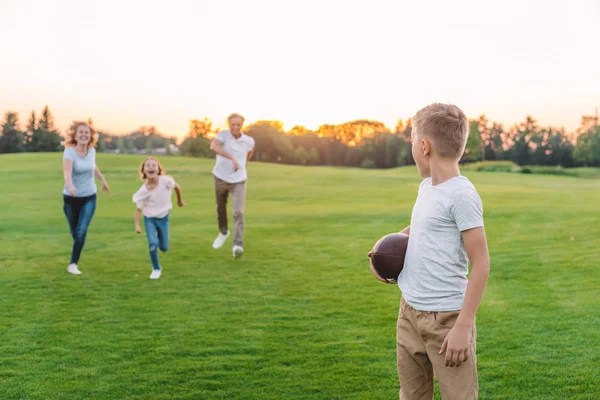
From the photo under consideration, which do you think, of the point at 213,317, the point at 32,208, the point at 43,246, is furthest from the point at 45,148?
the point at 213,317

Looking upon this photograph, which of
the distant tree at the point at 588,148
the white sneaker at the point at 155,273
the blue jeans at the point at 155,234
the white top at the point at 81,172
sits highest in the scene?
the distant tree at the point at 588,148

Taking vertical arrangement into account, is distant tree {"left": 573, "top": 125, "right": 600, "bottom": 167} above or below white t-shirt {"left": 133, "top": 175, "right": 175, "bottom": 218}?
above

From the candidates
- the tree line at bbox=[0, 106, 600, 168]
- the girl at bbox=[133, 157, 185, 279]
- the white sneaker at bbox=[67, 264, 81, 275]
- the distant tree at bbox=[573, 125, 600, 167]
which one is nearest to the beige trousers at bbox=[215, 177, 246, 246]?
the girl at bbox=[133, 157, 185, 279]

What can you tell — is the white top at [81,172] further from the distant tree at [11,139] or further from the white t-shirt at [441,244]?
the distant tree at [11,139]

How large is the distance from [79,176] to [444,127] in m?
7.37

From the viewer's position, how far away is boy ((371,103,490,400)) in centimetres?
275

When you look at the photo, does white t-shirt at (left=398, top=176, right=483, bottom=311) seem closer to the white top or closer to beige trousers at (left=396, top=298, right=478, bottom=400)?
beige trousers at (left=396, top=298, right=478, bottom=400)

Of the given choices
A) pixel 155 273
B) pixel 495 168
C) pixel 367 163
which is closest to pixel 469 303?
pixel 155 273

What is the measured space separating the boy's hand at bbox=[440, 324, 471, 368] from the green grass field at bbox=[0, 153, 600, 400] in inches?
76.8

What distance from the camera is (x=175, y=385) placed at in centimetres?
479

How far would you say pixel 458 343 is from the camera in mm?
2748

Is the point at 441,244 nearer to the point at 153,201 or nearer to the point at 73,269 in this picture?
the point at 153,201

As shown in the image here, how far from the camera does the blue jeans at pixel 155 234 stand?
365 inches

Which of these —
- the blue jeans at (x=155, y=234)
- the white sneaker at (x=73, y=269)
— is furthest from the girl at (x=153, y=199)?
the white sneaker at (x=73, y=269)
